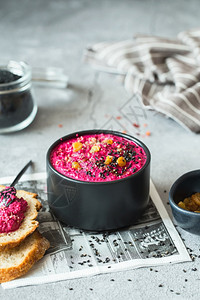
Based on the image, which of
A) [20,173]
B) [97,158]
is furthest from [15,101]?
[97,158]

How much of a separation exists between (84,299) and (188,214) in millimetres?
425

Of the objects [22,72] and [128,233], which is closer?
[128,233]

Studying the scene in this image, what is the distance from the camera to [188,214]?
1.51m

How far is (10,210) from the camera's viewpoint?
5.00ft

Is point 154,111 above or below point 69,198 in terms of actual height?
below

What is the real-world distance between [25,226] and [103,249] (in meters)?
0.27

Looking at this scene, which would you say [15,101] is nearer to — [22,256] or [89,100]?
[89,100]

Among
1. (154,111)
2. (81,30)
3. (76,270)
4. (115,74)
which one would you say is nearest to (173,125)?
(154,111)

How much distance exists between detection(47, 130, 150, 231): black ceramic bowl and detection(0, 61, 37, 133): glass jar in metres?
0.59

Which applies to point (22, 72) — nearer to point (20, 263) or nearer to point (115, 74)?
point (115, 74)

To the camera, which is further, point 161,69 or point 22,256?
point 161,69

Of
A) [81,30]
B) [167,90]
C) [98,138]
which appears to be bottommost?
[81,30]

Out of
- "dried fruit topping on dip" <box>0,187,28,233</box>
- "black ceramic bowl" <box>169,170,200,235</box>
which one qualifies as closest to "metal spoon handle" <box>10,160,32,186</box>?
"dried fruit topping on dip" <box>0,187,28,233</box>

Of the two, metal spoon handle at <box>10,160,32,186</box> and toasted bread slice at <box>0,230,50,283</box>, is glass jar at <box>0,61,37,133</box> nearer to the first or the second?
metal spoon handle at <box>10,160,32,186</box>
